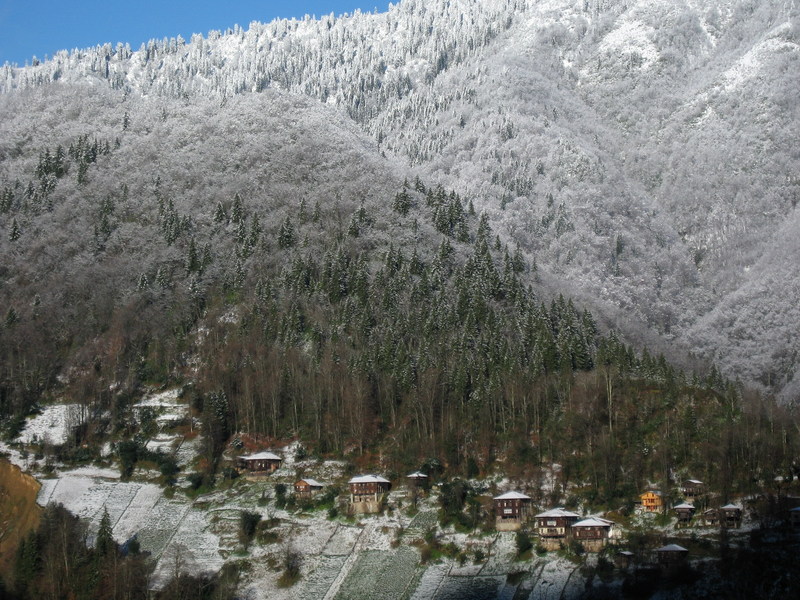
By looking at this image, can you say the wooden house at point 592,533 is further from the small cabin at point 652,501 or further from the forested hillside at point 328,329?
the forested hillside at point 328,329

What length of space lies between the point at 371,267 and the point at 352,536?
5471 centimetres

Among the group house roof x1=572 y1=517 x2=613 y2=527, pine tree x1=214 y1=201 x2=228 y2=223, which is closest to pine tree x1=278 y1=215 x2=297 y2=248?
pine tree x1=214 y1=201 x2=228 y2=223

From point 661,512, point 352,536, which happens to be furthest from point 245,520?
point 661,512

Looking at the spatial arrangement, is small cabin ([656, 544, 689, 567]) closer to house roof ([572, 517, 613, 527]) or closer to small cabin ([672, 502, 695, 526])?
house roof ([572, 517, 613, 527])

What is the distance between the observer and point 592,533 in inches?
3182

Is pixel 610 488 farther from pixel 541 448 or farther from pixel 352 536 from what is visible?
pixel 352 536

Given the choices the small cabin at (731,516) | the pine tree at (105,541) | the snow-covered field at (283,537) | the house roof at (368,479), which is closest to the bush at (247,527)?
the snow-covered field at (283,537)

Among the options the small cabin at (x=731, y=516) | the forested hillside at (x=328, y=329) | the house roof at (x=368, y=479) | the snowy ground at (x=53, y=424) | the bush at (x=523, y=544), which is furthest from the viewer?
the snowy ground at (x=53, y=424)

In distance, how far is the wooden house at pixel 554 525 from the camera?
270 ft

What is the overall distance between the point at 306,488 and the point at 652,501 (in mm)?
32428

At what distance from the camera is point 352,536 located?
87.8 meters

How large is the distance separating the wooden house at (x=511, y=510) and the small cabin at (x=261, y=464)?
81.0ft

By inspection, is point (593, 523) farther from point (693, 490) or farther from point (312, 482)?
point (312, 482)

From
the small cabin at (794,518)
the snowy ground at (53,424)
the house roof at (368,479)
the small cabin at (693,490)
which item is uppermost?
the snowy ground at (53,424)
